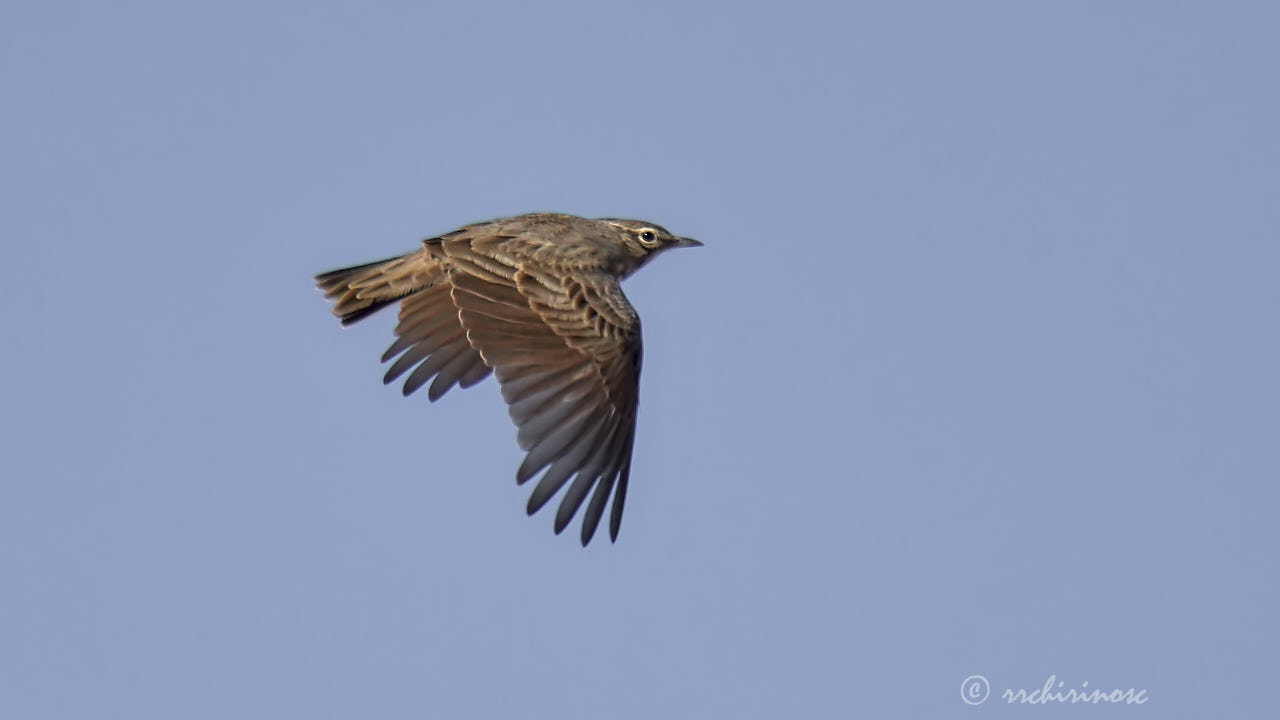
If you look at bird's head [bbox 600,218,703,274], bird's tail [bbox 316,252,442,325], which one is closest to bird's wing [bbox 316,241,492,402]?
bird's tail [bbox 316,252,442,325]

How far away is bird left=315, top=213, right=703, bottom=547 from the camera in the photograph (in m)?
14.9

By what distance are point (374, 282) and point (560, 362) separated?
2.67 meters

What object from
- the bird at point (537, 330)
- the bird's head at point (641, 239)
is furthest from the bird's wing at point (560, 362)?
the bird's head at point (641, 239)

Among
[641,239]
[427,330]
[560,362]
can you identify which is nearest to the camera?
[560,362]

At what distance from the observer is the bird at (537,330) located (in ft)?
49.0

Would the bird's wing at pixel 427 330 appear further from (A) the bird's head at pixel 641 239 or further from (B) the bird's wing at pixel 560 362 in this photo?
(A) the bird's head at pixel 641 239

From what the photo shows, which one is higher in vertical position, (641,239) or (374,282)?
(641,239)

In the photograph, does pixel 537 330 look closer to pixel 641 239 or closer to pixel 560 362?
pixel 560 362

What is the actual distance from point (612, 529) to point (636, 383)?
1.58m

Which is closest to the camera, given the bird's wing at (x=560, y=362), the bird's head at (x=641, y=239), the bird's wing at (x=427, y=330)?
the bird's wing at (x=560, y=362)

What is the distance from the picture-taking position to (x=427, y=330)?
56.0ft

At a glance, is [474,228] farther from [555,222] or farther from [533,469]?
[533,469]

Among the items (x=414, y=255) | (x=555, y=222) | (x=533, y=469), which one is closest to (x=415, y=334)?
(x=414, y=255)

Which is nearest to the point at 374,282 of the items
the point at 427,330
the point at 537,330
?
the point at 427,330
